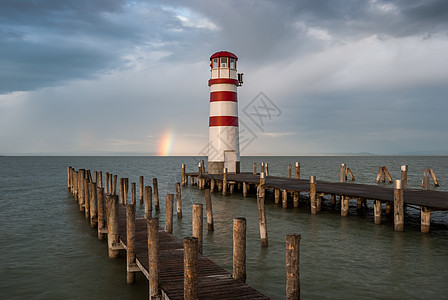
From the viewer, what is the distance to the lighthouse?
88.9ft

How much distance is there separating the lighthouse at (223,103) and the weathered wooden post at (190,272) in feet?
69.5

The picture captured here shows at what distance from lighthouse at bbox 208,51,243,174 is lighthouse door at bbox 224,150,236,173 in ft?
0.65

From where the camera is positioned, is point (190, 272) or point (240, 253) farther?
point (240, 253)

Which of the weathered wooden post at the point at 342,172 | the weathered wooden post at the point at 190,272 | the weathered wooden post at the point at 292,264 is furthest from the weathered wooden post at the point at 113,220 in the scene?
the weathered wooden post at the point at 342,172

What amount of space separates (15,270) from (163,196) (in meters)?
17.7

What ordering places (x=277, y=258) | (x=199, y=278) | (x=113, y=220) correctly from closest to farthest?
(x=199, y=278) < (x=113, y=220) < (x=277, y=258)

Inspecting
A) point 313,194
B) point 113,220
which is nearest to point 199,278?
point 113,220

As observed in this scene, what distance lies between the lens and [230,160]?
29.0 meters

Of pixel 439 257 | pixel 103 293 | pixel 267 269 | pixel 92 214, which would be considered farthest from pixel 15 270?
pixel 439 257

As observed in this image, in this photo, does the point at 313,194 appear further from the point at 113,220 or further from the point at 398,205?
the point at 113,220

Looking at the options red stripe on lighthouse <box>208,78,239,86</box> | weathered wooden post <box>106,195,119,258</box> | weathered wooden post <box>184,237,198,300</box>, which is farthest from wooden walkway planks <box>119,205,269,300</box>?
red stripe on lighthouse <box>208,78,239,86</box>

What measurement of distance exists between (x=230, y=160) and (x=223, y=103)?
15.8 feet

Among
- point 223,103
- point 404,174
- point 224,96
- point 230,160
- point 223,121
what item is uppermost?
point 224,96

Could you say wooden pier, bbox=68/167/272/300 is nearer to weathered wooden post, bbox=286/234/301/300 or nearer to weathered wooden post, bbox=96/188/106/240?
weathered wooden post, bbox=286/234/301/300
